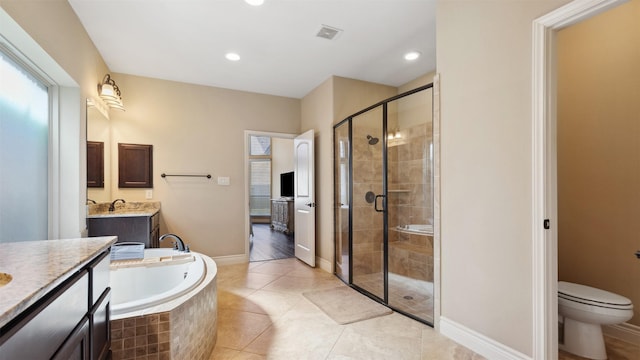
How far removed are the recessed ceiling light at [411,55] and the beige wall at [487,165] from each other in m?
0.97

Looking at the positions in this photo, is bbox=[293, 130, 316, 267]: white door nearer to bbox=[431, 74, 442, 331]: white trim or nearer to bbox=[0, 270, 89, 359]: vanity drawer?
bbox=[431, 74, 442, 331]: white trim

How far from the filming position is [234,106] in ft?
14.4

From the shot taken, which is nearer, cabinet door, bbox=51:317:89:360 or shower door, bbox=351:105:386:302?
cabinet door, bbox=51:317:89:360

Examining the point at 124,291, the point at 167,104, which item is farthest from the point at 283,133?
the point at 124,291

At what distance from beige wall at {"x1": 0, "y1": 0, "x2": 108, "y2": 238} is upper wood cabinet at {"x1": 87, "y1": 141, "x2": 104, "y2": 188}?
250mm

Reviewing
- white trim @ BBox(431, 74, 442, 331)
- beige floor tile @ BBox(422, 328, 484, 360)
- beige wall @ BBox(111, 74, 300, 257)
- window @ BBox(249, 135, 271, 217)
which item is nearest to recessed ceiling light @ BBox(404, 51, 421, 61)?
white trim @ BBox(431, 74, 442, 331)

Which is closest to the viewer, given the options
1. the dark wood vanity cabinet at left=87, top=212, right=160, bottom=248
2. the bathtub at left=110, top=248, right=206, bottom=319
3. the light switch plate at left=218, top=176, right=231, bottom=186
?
the bathtub at left=110, top=248, right=206, bottom=319

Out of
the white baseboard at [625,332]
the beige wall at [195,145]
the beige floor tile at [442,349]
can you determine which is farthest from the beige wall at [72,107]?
the white baseboard at [625,332]

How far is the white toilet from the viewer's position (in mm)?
1809

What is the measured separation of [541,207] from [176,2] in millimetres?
2902

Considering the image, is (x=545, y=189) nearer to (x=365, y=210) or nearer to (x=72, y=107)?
(x=365, y=210)

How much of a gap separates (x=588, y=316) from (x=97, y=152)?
447 centimetres

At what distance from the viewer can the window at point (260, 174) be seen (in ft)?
29.8

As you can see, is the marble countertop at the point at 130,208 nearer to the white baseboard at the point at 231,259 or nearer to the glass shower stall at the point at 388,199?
the white baseboard at the point at 231,259
